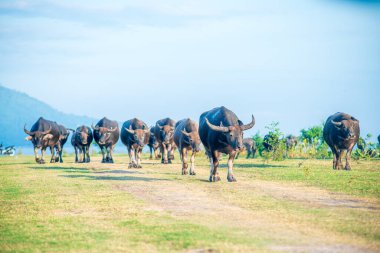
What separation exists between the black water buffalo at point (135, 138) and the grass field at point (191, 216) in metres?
7.66

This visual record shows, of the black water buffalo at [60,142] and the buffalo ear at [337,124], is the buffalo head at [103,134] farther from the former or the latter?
the buffalo ear at [337,124]

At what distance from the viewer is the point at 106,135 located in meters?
34.2

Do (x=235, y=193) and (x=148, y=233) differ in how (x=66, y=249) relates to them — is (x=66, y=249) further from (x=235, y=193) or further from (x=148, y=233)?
(x=235, y=193)

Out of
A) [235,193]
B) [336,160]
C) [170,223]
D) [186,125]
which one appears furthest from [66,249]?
[336,160]

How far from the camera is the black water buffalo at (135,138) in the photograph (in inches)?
1135

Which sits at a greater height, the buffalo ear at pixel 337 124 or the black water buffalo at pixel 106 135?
the buffalo ear at pixel 337 124

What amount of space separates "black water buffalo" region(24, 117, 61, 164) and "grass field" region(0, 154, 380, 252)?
1374 centimetres

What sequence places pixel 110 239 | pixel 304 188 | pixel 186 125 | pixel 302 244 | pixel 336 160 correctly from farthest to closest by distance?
pixel 336 160 → pixel 186 125 → pixel 304 188 → pixel 110 239 → pixel 302 244

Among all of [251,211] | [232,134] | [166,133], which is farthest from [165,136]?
[251,211]

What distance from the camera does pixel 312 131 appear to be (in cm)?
4494

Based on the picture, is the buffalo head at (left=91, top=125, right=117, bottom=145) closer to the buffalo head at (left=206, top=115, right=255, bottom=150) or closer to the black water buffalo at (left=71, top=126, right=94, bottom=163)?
the black water buffalo at (left=71, top=126, right=94, bottom=163)

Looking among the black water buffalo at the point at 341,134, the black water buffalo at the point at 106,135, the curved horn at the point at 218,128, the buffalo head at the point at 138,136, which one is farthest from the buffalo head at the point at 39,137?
the curved horn at the point at 218,128

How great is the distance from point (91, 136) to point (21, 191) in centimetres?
1801

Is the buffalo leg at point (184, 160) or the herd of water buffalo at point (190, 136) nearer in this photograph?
the herd of water buffalo at point (190, 136)
